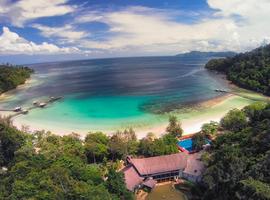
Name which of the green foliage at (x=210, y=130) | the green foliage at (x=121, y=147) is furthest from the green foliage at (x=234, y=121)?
the green foliage at (x=121, y=147)

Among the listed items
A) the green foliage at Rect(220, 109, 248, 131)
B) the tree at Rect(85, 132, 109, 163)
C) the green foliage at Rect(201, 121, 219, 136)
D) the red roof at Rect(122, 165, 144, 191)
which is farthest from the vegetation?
the green foliage at Rect(220, 109, 248, 131)

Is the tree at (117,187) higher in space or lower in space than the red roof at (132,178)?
higher

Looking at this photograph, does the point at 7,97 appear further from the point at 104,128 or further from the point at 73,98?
the point at 104,128

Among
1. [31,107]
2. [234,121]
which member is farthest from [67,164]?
[31,107]

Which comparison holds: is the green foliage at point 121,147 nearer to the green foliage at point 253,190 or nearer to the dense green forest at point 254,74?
the green foliage at point 253,190

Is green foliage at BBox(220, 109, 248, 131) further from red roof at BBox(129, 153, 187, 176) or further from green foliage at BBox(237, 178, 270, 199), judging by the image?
green foliage at BBox(237, 178, 270, 199)
